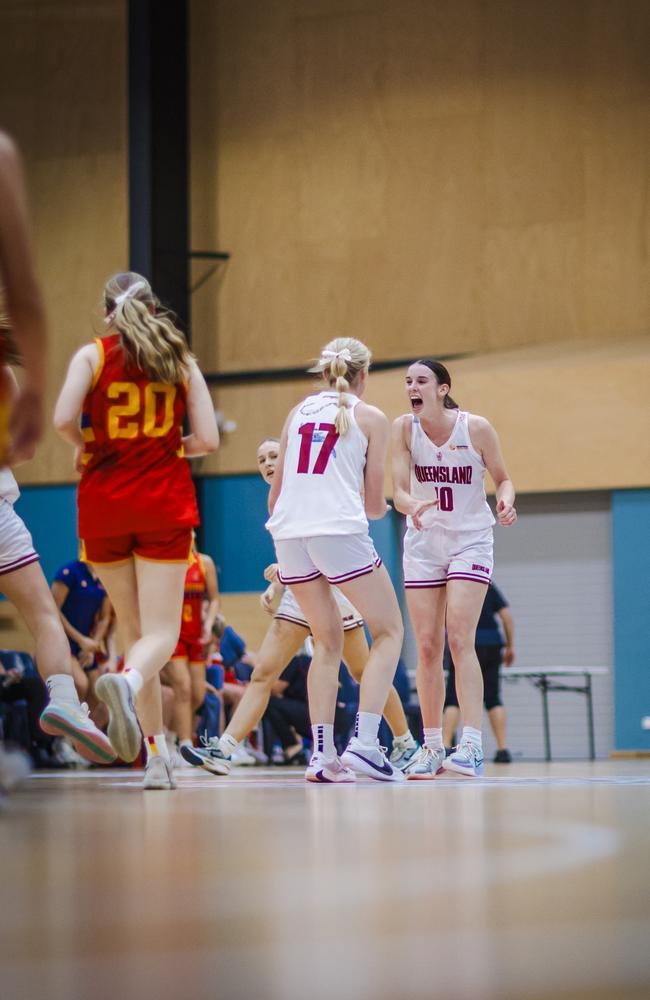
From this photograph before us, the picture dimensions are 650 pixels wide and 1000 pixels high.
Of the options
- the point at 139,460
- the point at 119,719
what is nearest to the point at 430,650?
the point at 139,460

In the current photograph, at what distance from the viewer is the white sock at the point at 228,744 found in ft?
23.1

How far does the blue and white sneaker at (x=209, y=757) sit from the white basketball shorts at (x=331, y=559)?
1240mm

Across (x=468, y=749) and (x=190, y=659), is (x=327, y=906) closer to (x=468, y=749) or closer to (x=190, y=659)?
(x=468, y=749)

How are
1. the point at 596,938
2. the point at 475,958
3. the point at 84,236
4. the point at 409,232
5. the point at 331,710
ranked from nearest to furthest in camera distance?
the point at 475,958 → the point at 596,938 → the point at 331,710 → the point at 409,232 → the point at 84,236

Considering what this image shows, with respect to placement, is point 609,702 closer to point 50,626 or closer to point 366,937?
point 50,626

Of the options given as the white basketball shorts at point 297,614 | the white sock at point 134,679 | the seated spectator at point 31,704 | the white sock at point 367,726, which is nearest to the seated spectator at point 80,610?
the seated spectator at point 31,704

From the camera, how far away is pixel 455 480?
689 centimetres

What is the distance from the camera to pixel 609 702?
15344mm

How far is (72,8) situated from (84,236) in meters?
3.02

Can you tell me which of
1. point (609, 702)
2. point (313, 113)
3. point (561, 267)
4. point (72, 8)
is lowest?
point (609, 702)

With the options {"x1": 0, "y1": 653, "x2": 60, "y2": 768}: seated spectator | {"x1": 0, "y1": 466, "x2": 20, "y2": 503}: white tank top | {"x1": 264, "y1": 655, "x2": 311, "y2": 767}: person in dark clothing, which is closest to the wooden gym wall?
{"x1": 264, "y1": 655, "x2": 311, "y2": 767}: person in dark clothing

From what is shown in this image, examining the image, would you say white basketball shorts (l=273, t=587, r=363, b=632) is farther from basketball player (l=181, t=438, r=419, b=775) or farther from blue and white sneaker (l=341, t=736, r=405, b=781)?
blue and white sneaker (l=341, t=736, r=405, b=781)

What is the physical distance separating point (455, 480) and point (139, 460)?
2.00m

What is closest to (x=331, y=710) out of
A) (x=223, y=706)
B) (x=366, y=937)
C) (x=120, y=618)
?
(x=120, y=618)
